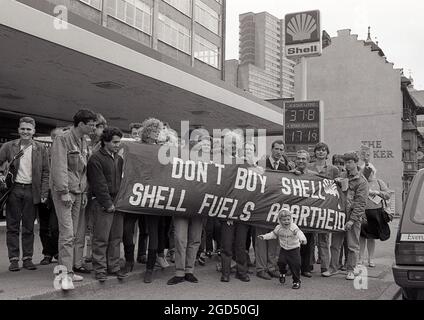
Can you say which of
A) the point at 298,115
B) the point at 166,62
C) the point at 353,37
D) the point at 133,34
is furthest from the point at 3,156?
the point at 353,37

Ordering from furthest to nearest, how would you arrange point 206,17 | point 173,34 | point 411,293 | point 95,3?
point 206,17 → point 173,34 → point 95,3 → point 411,293

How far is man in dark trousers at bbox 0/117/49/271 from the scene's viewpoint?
604 cm

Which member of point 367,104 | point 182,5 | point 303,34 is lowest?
point 303,34

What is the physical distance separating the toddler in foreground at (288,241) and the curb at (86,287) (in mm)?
1807

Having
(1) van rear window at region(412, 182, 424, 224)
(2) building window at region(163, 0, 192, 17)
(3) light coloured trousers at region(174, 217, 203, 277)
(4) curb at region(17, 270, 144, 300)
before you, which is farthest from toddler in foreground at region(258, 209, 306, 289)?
(2) building window at region(163, 0, 192, 17)

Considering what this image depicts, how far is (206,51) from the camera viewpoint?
124ft

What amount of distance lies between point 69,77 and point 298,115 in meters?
6.20

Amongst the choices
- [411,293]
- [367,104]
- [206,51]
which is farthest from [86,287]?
[367,104]

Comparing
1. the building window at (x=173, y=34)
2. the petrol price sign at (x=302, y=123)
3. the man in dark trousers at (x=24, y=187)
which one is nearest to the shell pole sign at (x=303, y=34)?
the petrol price sign at (x=302, y=123)

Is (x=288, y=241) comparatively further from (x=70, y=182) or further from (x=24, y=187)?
(x=24, y=187)

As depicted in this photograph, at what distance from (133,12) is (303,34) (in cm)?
1936

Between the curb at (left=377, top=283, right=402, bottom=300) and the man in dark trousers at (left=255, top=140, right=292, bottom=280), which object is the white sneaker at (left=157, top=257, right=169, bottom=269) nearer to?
the man in dark trousers at (left=255, top=140, right=292, bottom=280)

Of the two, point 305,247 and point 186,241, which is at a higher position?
point 186,241

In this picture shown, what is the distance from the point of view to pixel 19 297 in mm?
4707
